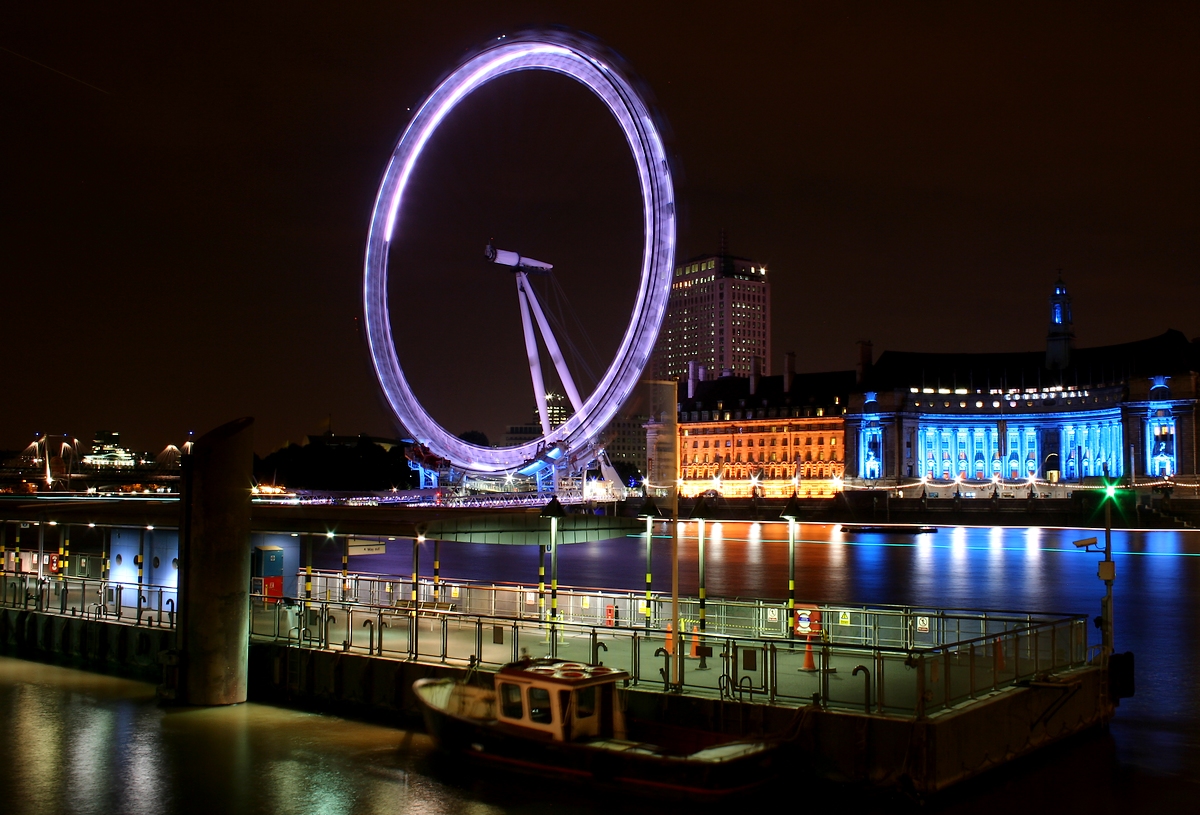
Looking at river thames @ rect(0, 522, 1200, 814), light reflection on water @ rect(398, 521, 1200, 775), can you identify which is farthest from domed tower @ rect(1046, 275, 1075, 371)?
river thames @ rect(0, 522, 1200, 814)

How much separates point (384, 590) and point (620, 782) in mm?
14170

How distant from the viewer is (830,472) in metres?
160

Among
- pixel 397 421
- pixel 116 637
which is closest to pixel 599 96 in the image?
pixel 397 421

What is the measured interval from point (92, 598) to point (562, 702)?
19.0 meters

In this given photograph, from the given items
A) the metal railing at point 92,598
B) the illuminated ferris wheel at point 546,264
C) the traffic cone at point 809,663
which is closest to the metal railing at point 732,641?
the traffic cone at point 809,663

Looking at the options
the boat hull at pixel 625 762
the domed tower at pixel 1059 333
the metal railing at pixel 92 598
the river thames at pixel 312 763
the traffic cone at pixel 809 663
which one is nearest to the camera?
the boat hull at pixel 625 762

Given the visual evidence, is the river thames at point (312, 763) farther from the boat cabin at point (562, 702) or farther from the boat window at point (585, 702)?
the boat window at point (585, 702)

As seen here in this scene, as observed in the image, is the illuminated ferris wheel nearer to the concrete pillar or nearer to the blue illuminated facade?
the concrete pillar

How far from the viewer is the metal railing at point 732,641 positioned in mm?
18672

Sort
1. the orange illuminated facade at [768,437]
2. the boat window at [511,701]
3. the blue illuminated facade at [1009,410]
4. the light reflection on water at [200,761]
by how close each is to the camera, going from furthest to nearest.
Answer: the orange illuminated facade at [768,437] < the blue illuminated facade at [1009,410] < the boat window at [511,701] < the light reflection on water at [200,761]

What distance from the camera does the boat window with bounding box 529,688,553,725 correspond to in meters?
18.7

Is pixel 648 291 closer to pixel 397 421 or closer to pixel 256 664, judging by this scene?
pixel 397 421

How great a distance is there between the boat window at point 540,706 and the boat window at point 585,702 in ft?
1.48

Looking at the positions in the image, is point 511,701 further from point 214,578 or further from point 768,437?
point 768,437
